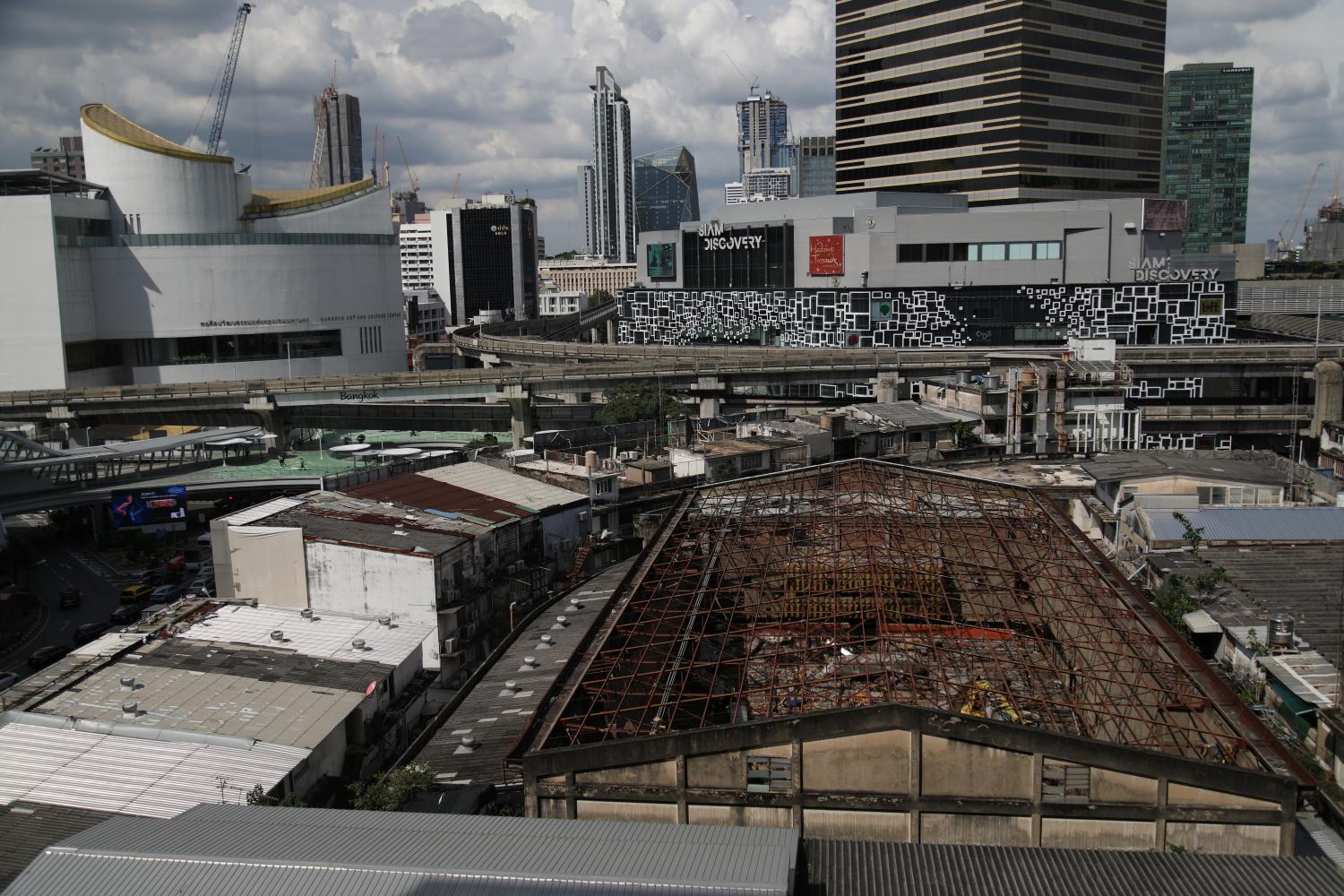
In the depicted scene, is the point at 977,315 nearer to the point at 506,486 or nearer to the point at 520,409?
the point at 520,409

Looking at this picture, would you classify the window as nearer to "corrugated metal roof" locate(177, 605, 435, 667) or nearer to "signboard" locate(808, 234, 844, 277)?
"corrugated metal roof" locate(177, 605, 435, 667)

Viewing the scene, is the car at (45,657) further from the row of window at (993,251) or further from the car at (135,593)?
the row of window at (993,251)

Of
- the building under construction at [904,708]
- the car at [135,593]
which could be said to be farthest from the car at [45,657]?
the building under construction at [904,708]

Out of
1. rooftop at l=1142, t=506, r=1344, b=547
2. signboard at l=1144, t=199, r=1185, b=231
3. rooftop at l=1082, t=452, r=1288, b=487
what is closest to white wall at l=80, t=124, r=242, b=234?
rooftop at l=1082, t=452, r=1288, b=487

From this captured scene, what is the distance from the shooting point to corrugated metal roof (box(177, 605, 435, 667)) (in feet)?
84.4

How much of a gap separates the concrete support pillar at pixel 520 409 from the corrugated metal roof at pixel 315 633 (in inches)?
1359

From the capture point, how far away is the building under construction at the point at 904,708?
14.9m

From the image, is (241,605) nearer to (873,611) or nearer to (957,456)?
(873,611)

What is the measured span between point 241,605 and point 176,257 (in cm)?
5144

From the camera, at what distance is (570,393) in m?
72.2

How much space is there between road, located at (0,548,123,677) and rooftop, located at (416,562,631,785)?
578 inches

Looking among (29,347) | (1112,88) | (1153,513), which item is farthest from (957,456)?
(1112,88)

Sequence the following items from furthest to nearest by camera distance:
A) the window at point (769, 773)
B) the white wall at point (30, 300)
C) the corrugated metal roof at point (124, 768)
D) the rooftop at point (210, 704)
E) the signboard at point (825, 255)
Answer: the signboard at point (825, 255) → the white wall at point (30, 300) → the rooftop at point (210, 704) → the corrugated metal roof at point (124, 768) → the window at point (769, 773)

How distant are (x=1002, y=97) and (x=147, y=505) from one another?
71.9 meters
